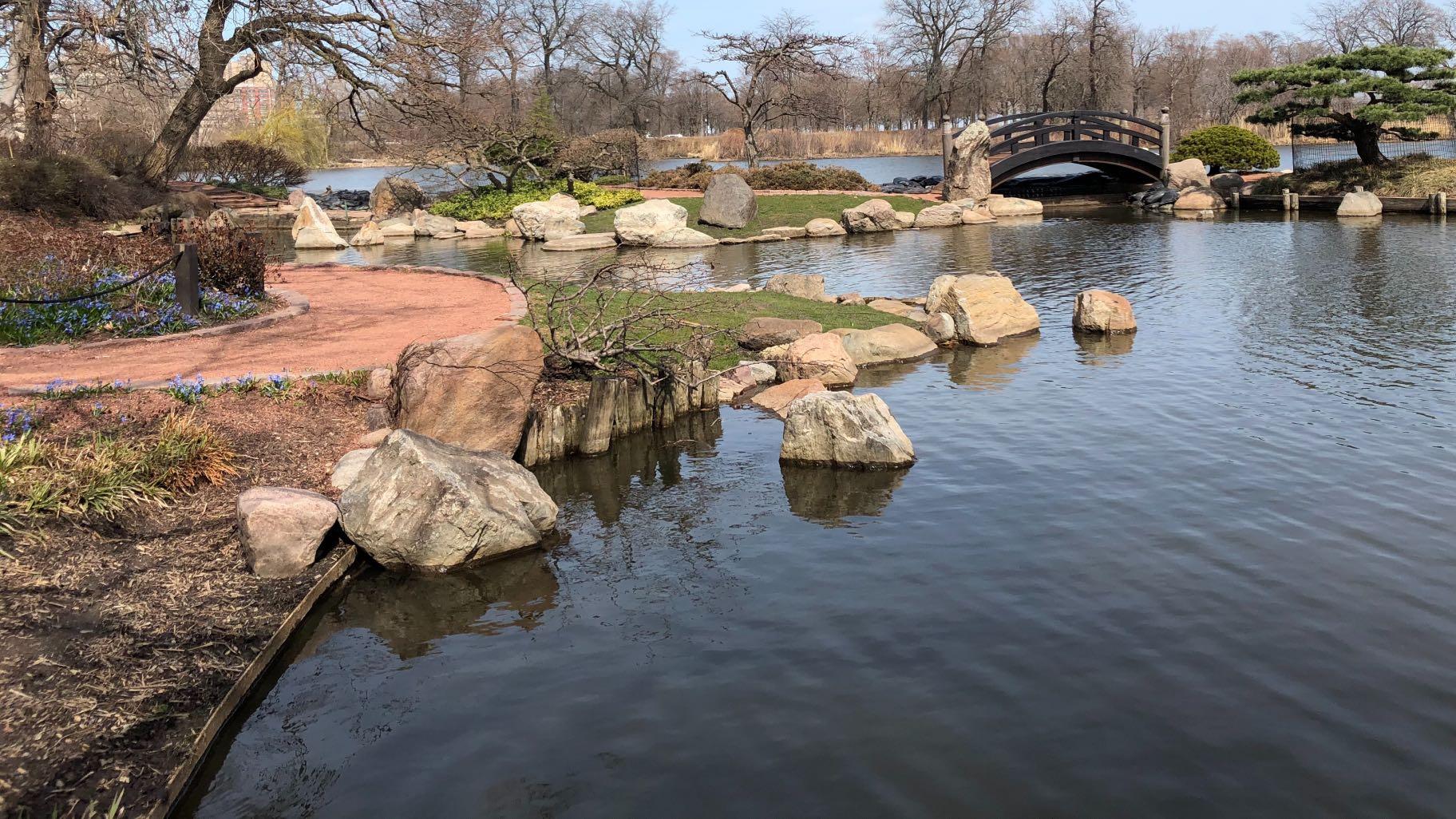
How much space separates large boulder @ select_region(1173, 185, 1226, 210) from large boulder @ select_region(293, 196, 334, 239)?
27.9 m

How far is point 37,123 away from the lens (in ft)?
88.8

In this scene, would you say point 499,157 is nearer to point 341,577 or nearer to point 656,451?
point 656,451

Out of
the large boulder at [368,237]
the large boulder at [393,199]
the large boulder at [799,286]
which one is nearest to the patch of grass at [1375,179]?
the large boulder at [799,286]

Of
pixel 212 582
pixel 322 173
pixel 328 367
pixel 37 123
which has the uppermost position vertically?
pixel 322 173

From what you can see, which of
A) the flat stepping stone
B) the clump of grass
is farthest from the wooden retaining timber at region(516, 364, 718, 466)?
the flat stepping stone

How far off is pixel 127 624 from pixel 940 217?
100 ft

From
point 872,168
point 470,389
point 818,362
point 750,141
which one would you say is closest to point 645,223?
point 818,362

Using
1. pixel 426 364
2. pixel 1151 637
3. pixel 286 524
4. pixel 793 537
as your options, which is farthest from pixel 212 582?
pixel 1151 637

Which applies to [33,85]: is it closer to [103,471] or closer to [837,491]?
[103,471]

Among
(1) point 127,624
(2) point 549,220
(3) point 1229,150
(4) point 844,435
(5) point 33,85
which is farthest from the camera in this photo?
(3) point 1229,150

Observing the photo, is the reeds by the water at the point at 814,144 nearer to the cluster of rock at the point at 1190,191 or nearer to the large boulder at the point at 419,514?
the cluster of rock at the point at 1190,191

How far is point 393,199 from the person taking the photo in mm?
37906

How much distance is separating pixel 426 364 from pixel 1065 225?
27.5 meters

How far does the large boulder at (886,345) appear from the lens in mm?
14898
